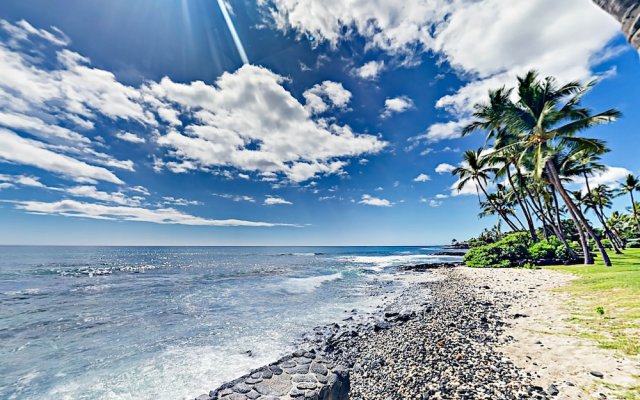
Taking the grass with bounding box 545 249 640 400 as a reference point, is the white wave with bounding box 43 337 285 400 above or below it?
below

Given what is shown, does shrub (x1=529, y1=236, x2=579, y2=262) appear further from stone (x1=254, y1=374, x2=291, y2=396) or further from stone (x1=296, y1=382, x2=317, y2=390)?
stone (x1=254, y1=374, x2=291, y2=396)

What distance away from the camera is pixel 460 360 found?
220 inches

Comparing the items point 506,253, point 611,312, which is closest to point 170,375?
point 611,312

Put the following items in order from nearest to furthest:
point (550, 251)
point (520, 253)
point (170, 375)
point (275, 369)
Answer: point (275, 369) → point (170, 375) → point (550, 251) → point (520, 253)

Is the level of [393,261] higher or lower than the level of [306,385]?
lower

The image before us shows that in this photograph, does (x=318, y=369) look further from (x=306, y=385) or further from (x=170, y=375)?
(x=170, y=375)

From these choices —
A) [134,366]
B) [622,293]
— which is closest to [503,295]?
[622,293]

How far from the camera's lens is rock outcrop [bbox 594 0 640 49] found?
215cm

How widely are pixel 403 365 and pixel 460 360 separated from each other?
120cm

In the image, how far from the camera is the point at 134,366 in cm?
732

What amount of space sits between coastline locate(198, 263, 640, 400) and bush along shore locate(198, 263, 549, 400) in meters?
0.02

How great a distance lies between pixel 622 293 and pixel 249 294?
713 inches

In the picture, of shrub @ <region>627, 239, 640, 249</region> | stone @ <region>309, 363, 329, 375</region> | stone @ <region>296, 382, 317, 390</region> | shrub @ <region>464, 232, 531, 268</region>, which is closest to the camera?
stone @ <region>296, 382, 317, 390</region>

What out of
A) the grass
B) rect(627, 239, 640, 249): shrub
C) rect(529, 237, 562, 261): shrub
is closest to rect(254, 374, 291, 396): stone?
the grass
